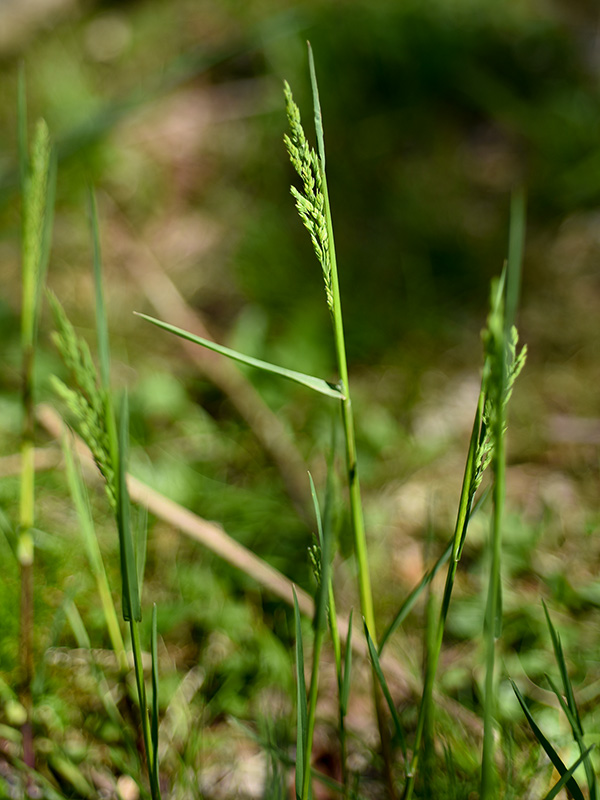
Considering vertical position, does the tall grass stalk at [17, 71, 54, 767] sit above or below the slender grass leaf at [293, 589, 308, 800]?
above

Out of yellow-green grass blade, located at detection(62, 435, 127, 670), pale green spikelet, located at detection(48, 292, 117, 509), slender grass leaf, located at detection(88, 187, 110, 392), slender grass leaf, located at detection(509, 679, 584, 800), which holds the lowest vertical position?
slender grass leaf, located at detection(509, 679, 584, 800)

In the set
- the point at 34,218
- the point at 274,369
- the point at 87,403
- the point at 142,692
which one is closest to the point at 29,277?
the point at 34,218

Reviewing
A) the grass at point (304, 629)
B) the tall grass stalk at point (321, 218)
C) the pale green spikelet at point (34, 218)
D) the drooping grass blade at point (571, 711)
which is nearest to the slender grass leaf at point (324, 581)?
the grass at point (304, 629)

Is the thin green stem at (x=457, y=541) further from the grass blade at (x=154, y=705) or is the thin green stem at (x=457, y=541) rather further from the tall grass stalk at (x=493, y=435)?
the grass blade at (x=154, y=705)

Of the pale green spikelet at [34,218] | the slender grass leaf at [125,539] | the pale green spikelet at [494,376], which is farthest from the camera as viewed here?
the pale green spikelet at [34,218]

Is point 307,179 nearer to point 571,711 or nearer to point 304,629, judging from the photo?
point 571,711

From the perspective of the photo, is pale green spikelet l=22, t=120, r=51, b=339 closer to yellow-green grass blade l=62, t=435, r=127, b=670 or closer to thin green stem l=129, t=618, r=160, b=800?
yellow-green grass blade l=62, t=435, r=127, b=670

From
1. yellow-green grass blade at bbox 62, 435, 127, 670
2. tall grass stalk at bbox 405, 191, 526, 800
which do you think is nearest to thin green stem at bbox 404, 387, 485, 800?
tall grass stalk at bbox 405, 191, 526, 800
